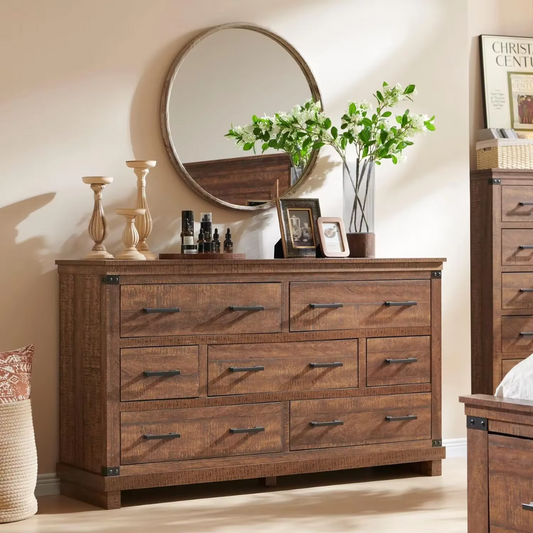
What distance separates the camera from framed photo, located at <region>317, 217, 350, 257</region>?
12.7 ft

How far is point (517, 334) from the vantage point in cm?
448

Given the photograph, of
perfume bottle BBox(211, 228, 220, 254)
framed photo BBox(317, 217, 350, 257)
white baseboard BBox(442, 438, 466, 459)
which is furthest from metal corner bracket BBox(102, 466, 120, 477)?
white baseboard BBox(442, 438, 466, 459)

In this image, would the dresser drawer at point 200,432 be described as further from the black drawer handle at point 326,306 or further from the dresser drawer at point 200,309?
the black drawer handle at point 326,306

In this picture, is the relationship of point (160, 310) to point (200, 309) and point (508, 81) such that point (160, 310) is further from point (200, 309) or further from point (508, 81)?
point (508, 81)

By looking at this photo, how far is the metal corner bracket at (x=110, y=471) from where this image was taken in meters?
3.39

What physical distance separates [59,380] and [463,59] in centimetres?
234

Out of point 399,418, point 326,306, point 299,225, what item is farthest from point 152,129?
point 399,418

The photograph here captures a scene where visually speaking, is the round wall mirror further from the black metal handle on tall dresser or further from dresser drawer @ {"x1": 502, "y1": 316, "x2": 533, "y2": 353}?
dresser drawer @ {"x1": 502, "y1": 316, "x2": 533, "y2": 353}

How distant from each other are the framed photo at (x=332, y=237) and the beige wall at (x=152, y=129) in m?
0.33

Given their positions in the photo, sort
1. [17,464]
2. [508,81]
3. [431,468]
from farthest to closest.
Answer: [508,81] → [431,468] → [17,464]

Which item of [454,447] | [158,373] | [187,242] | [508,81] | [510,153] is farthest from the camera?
[508,81]

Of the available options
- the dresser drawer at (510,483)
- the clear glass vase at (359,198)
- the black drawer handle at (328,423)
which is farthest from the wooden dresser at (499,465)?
the clear glass vase at (359,198)

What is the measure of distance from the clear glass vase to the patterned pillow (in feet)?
4.78

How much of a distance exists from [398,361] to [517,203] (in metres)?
1.10
